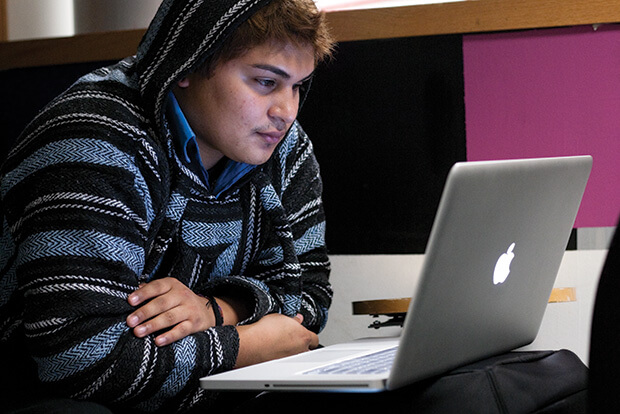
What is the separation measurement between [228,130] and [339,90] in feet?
2.44

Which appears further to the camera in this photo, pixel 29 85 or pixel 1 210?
pixel 29 85

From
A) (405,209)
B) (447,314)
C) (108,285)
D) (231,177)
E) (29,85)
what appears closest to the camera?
(447,314)

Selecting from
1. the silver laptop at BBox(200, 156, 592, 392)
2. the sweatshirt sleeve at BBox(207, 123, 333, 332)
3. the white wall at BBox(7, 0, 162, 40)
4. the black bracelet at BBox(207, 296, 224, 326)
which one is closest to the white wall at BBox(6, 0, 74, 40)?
the white wall at BBox(7, 0, 162, 40)

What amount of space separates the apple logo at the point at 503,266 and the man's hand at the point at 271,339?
45 cm

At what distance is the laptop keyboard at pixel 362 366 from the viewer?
95 cm

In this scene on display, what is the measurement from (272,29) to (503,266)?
57 cm

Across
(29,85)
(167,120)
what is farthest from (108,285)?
(29,85)

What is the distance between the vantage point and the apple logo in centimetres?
103

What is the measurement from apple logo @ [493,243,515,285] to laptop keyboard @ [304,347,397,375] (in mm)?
168

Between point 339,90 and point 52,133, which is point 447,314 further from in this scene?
point 339,90

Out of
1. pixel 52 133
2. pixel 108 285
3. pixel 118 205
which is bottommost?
pixel 108 285

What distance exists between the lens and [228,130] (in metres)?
1.38

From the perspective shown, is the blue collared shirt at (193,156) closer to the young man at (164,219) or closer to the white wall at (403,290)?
the young man at (164,219)

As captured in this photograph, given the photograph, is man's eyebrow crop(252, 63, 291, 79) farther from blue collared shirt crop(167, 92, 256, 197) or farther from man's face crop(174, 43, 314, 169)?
blue collared shirt crop(167, 92, 256, 197)
